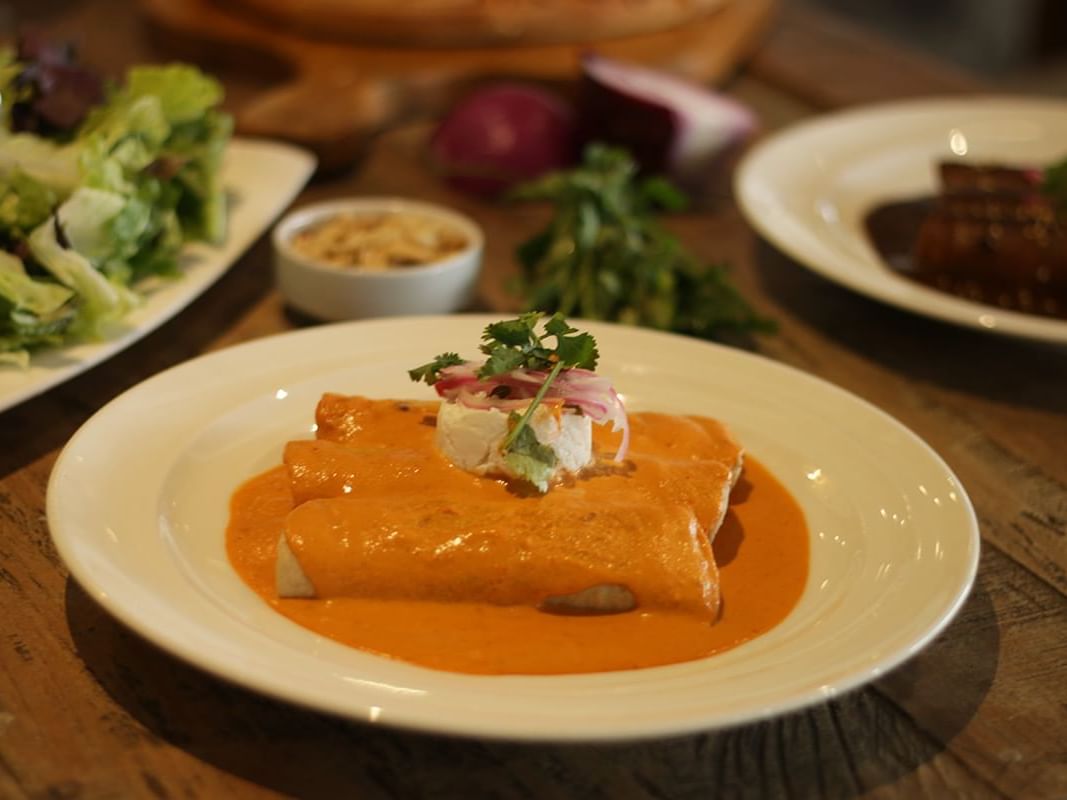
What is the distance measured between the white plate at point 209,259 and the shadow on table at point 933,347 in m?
1.30

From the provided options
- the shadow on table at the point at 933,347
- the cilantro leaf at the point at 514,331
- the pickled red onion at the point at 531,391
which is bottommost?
the shadow on table at the point at 933,347

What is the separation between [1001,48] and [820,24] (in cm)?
439

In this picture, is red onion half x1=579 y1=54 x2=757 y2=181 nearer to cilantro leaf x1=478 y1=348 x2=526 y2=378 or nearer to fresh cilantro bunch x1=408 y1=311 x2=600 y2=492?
fresh cilantro bunch x1=408 y1=311 x2=600 y2=492

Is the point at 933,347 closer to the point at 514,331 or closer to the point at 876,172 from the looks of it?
the point at 876,172

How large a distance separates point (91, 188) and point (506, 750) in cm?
153

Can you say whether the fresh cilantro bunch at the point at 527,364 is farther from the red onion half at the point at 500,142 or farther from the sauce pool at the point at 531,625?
the red onion half at the point at 500,142

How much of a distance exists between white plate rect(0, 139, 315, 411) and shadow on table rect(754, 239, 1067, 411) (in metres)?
1.30

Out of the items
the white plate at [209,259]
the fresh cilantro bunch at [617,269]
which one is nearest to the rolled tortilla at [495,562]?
the white plate at [209,259]

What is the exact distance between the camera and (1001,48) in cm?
882

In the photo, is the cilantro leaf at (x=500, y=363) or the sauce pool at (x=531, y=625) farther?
the cilantro leaf at (x=500, y=363)

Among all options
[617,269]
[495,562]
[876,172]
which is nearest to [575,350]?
[495,562]

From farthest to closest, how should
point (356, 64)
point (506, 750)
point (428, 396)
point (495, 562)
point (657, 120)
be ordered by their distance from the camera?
point (356, 64) < point (657, 120) < point (428, 396) < point (495, 562) < point (506, 750)

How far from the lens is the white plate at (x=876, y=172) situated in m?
2.70

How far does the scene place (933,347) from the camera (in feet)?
9.32
